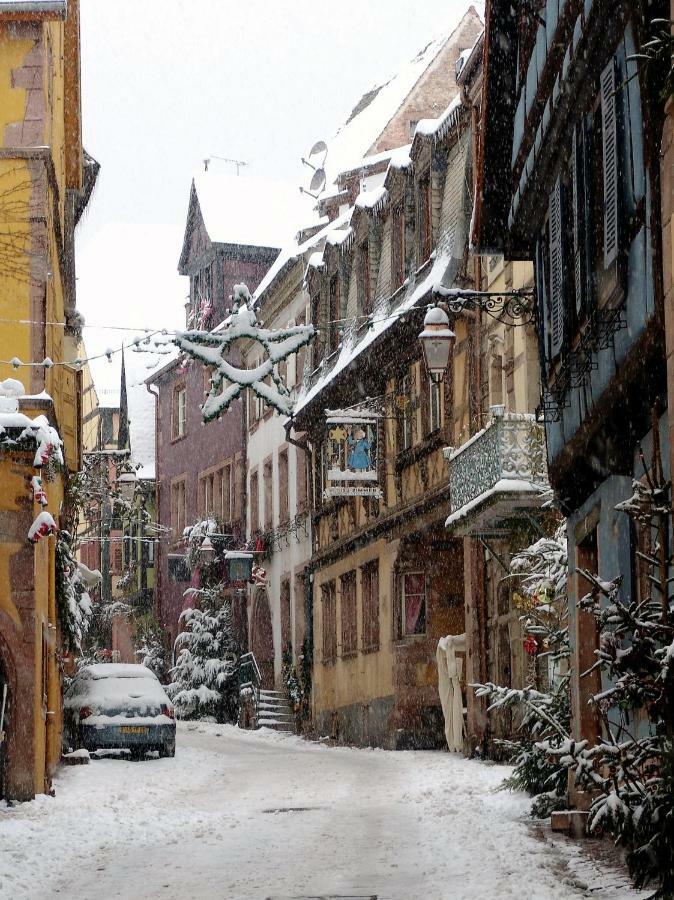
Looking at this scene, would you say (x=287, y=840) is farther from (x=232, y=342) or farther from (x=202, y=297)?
(x=202, y=297)

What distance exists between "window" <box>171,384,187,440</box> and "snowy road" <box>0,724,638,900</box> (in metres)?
31.7

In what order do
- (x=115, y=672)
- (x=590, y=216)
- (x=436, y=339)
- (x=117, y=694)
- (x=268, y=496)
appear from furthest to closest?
(x=268, y=496), (x=115, y=672), (x=117, y=694), (x=436, y=339), (x=590, y=216)

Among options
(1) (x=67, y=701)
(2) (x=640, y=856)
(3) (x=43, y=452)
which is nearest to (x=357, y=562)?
(1) (x=67, y=701)

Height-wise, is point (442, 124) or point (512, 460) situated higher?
point (442, 124)

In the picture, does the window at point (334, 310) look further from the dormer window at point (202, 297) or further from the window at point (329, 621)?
the dormer window at point (202, 297)

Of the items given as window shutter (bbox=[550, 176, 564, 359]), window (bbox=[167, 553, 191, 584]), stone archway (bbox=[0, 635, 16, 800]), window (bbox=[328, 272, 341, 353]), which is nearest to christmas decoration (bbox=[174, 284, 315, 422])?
window shutter (bbox=[550, 176, 564, 359])

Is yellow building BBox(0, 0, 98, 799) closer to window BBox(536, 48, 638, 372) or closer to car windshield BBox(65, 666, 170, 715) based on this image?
car windshield BBox(65, 666, 170, 715)

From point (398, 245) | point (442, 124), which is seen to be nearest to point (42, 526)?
point (442, 124)

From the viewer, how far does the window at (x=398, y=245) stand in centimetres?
2850

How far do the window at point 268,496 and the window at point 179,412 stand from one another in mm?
10146

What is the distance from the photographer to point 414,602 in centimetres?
2867

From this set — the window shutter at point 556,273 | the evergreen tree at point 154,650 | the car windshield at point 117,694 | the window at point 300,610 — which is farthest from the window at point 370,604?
the evergreen tree at point 154,650

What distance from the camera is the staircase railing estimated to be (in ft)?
125

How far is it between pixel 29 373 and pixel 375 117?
25.8 m
